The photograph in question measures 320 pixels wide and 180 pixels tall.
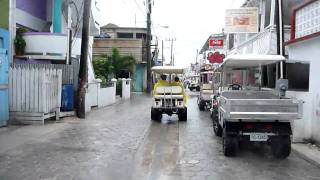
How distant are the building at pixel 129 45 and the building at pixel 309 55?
36554 mm

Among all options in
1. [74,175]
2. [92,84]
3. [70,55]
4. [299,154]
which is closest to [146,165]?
[74,175]

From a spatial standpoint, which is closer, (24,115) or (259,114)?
(259,114)

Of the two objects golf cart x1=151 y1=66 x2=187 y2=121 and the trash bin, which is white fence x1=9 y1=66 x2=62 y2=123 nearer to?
the trash bin

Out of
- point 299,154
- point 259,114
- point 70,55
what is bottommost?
point 299,154

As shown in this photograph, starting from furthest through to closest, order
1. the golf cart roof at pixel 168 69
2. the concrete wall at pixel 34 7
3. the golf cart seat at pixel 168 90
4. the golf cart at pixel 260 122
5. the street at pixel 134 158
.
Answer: the golf cart roof at pixel 168 69
the concrete wall at pixel 34 7
the golf cart seat at pixel 168 90
the golf cart at pixel 260 122
the street at pixel 134 158

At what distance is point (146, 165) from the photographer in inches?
394

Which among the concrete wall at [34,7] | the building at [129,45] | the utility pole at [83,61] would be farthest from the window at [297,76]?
the building at [129,45]

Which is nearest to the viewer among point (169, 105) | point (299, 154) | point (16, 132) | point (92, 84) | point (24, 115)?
point (299, 154)

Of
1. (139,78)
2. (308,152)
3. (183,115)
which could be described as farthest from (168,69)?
(139,78)

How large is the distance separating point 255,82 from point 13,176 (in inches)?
350

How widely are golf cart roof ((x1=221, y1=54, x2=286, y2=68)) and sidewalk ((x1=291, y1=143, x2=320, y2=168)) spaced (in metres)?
2.42

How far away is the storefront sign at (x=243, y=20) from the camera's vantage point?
26.7 meters

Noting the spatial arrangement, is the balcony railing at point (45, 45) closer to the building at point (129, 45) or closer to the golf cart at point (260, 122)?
the golf cart at point (260, 122)

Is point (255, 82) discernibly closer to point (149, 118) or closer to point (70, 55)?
point (149, 118)
